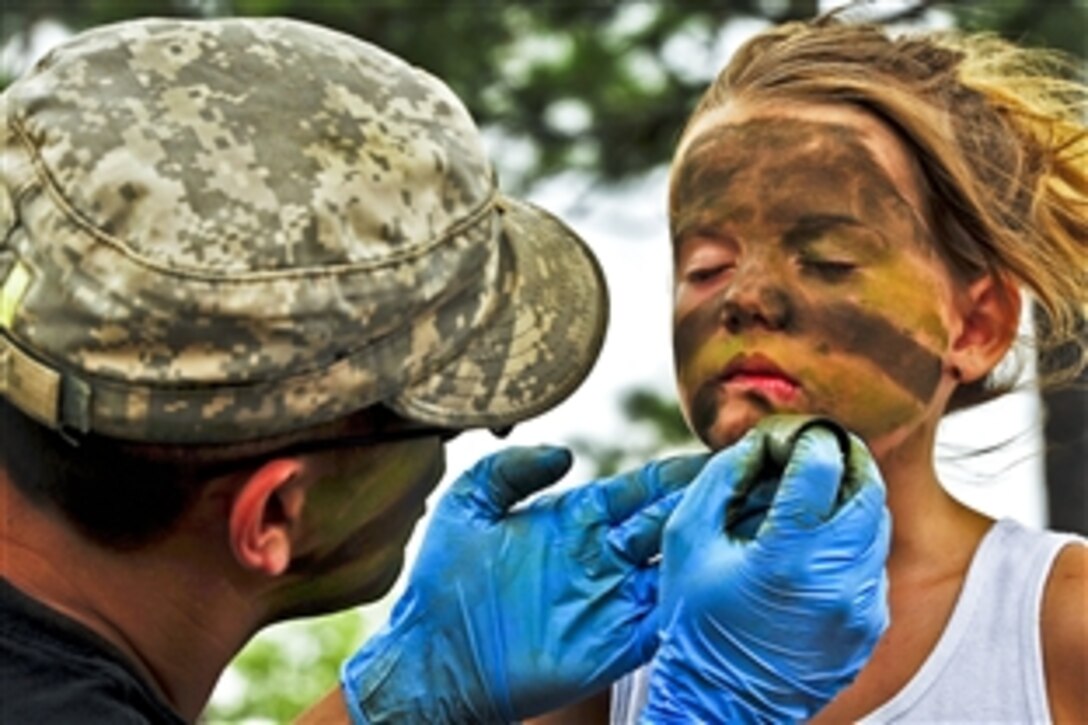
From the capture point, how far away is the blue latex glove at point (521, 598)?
9.32 feet

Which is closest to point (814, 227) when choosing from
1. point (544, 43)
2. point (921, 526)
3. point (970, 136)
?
point (970, 136)

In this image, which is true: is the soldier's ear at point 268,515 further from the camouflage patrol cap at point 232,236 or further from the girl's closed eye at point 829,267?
the girl's closed eye at point 829,267

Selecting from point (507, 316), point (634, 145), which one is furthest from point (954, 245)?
point (634, 145)

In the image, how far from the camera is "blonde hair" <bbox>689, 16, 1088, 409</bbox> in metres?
3.34

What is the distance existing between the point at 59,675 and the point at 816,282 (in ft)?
4.51

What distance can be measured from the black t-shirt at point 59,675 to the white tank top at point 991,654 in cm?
121

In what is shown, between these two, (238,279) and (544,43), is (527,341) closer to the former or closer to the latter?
(238,279)

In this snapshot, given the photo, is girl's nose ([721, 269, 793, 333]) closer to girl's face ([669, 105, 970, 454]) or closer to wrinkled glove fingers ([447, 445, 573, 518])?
girl's face ([669, 105, 970, 454])

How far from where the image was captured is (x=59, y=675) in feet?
7.54

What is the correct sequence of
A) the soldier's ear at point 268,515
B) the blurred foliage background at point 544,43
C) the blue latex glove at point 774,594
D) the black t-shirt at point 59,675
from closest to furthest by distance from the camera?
the black t-shirt at point 59,675
the soldier's ear at point 268,515
the blue latex glove at point 774,594
the blurred foliage background at point 544,43

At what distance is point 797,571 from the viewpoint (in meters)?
2.67

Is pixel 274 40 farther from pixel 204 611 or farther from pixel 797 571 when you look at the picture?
pixel 797 571

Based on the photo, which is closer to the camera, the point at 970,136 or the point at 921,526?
the point at 921,526

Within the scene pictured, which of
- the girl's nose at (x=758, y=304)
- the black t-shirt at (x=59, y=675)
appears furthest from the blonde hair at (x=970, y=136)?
the black t-shirt at (x=59, y=675)
